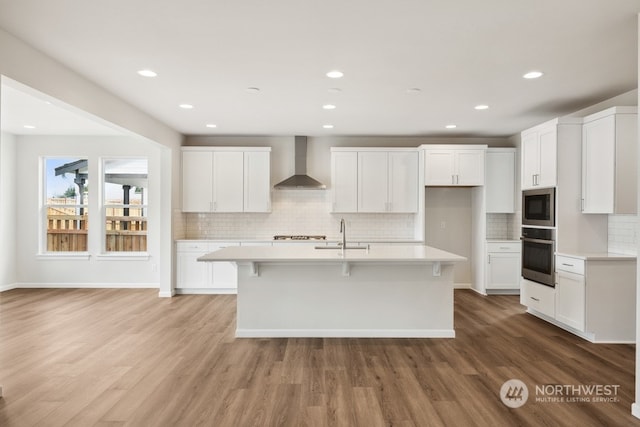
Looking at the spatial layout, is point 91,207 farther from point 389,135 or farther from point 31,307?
point 389,135

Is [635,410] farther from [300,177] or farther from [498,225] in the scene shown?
[300,177]

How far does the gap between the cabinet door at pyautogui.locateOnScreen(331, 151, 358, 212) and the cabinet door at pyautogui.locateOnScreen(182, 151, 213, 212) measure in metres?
2.12

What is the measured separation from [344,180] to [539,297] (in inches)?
130

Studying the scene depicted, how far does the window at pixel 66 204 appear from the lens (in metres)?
7.02

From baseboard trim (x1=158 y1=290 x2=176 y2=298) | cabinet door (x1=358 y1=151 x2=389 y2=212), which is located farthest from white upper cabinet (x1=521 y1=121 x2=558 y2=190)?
baseboard trim (x1=158 y1=290 x2=176 y2=298)

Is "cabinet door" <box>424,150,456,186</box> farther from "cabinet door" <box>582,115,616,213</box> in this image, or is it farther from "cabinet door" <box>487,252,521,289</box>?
"cabinet door" <box>582,115,616,213</box>

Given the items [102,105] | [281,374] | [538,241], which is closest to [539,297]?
[538,241]

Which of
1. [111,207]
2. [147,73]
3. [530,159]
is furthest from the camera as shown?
[111,207]

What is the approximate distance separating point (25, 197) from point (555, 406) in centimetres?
831

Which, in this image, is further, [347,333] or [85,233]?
[85,233]

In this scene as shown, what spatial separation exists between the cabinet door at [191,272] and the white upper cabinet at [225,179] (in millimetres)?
811

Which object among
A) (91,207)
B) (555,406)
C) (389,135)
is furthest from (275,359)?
(91,207)

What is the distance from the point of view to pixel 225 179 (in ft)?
21.5

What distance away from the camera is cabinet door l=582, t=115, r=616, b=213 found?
4016 mm
